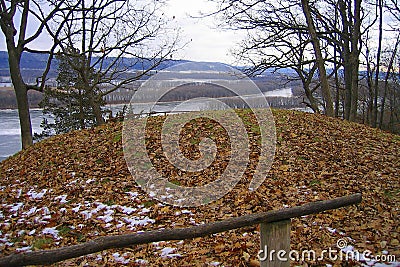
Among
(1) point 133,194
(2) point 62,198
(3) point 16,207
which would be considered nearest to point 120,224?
(1) point 133,194

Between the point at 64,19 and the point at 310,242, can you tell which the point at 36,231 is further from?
the point at 64,19

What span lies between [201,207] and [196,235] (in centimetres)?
306

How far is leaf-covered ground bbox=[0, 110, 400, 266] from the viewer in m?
4.14

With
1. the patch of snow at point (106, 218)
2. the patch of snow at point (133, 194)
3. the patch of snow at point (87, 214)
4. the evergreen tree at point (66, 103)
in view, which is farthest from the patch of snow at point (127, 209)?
the evergreen tree at point (66, 103)

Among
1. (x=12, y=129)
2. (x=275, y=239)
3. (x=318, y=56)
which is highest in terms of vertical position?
Result: (x=318, y=56)

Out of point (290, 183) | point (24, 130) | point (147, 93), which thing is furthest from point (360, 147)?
point (24, 130)

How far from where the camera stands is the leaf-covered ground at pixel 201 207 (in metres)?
4.14

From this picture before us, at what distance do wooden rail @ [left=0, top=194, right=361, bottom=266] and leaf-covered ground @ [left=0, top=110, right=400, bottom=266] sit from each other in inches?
52.2

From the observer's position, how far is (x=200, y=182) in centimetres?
626

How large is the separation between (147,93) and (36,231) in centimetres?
301

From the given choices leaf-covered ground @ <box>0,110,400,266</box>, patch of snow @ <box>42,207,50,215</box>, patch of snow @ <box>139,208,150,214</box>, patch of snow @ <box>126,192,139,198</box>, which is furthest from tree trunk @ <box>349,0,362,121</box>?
patch of snow @ <box>42,207,50,215</box>

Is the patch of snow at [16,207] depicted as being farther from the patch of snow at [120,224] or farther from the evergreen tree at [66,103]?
the evergreen tree at [66,103]

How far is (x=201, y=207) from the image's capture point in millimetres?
5406

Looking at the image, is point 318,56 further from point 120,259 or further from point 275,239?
point 275,239
